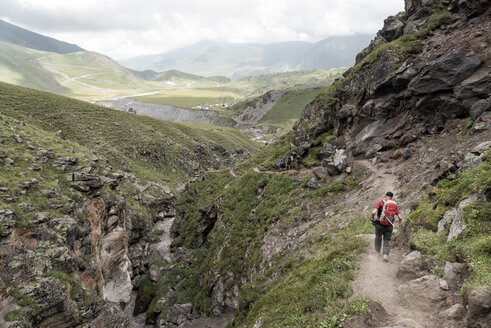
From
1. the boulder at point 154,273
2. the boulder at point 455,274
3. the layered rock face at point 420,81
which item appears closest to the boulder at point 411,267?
the boulder at point 455,274

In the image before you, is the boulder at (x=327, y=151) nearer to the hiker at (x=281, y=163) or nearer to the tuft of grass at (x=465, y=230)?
the hiker at (x=281, y=163)

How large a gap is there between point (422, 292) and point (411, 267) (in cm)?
159

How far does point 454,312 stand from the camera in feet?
25.1

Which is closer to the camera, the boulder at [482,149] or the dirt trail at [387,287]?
the dirt trail at [387,287]

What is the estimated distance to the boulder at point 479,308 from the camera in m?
6.59

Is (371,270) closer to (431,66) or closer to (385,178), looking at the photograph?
(385,178)

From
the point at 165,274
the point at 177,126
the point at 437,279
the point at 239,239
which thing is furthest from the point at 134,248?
the point at 177,126

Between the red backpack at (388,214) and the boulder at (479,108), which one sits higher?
the boulder at (479,108)

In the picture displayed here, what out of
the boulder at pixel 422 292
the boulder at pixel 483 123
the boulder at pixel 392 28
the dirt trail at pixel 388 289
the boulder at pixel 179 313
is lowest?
the boulder at pixel 179 313

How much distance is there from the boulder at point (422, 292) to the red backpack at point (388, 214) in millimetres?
3072

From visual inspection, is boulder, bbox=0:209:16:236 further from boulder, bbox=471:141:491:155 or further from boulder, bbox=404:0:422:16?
boulder, bbox=404:0:422:16

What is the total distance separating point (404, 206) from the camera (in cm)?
1741

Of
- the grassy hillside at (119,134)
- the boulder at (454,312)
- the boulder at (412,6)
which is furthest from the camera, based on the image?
the grassy hillside at (119,134)

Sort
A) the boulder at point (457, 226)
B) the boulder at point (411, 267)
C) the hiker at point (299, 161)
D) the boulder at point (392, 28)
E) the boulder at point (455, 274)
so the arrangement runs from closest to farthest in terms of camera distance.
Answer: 1. the boulder at point (455, 274)
2. the boulder at point (457, 226)
3. the boulder at point (411, 267)
4. the boulder at point (392, 28)
5. the hiker at point (299, 161)
